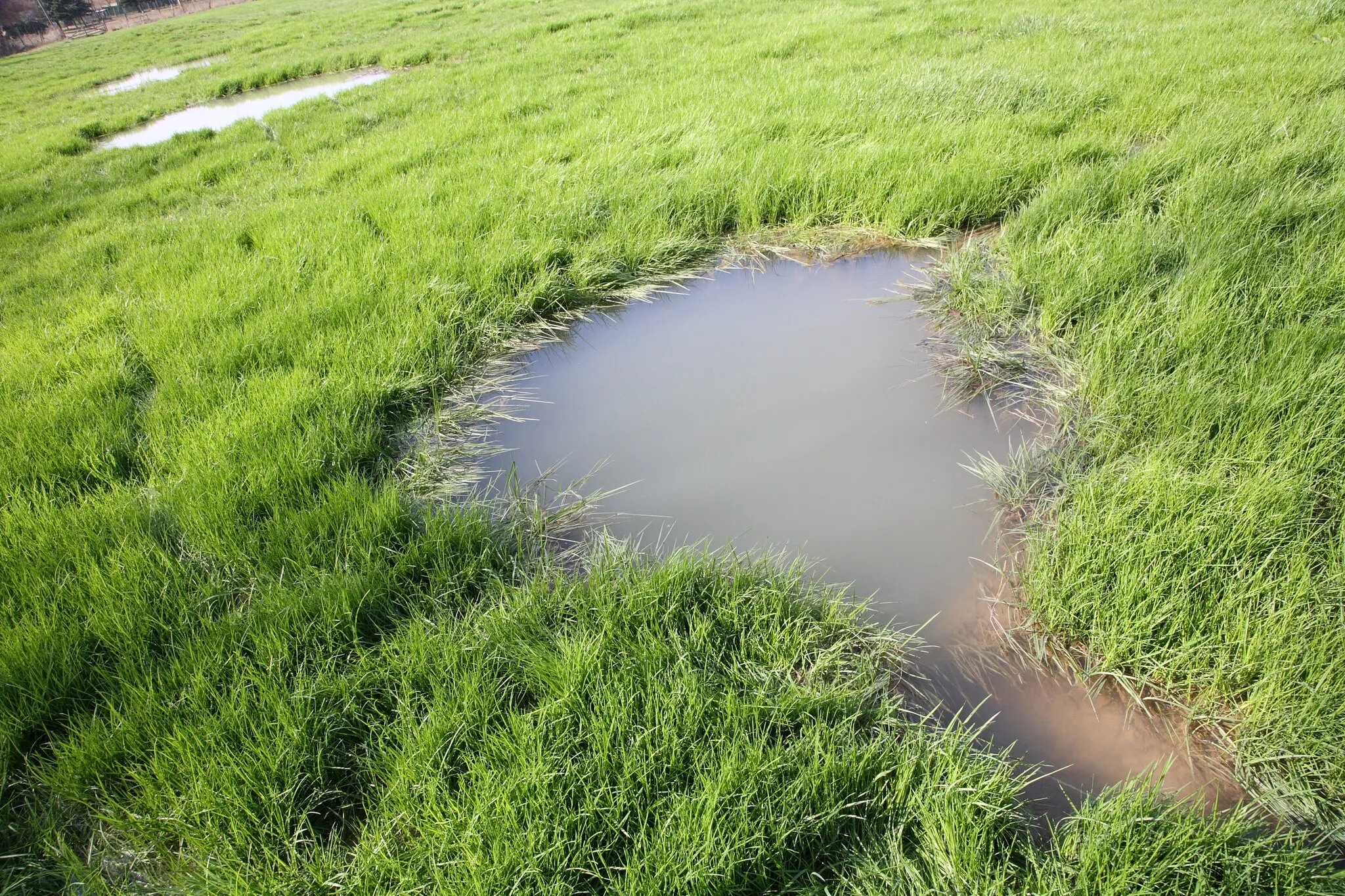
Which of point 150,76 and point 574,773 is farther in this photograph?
point 150,76

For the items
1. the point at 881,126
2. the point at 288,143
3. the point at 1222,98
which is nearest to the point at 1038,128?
the point at 881,126

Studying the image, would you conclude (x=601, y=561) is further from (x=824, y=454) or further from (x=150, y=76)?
(x=150, y=76)

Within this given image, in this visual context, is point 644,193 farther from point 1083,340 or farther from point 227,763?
point 227,763

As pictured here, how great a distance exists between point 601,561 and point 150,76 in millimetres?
16209

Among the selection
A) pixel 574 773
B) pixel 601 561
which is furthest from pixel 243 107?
pixel 574 773

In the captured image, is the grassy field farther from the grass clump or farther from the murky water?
the murky water

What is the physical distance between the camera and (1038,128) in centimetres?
457

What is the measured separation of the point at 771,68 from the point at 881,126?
2483mm

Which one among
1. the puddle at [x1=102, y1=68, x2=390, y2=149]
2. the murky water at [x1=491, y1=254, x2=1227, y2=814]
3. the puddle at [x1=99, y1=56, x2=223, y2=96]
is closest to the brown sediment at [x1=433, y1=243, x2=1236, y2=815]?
the murky water at [x1=491, y1=254, x2=1227, y2=814]

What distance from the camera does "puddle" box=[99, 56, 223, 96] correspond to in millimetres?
11369

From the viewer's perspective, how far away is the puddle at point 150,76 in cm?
1137

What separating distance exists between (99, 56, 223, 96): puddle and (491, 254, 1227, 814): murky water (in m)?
12.9

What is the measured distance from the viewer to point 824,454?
2389mm

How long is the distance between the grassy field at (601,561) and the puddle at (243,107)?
172 inches
